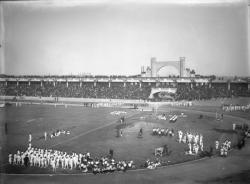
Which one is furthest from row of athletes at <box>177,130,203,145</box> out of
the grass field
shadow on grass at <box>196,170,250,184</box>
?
shadow on grass at <box>196,170,250,184</box>

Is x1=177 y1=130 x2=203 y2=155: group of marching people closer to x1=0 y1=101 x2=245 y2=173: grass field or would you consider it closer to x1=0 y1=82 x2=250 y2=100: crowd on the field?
x1=0 y1=101 x2=245 y2=173: grass field

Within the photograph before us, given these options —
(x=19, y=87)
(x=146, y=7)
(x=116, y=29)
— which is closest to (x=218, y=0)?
(x=146, y=7)

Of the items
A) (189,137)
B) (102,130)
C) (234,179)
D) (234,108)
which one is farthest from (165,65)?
(234,179)

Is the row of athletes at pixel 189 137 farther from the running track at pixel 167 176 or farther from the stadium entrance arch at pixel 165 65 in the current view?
the stadium entrance arch at pixel 165 65

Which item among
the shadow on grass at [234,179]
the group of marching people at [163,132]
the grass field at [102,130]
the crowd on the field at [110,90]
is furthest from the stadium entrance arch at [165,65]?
the shadow on grass at [234,179]

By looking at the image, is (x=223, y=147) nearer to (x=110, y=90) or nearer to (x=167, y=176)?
(x=167, y=176)
